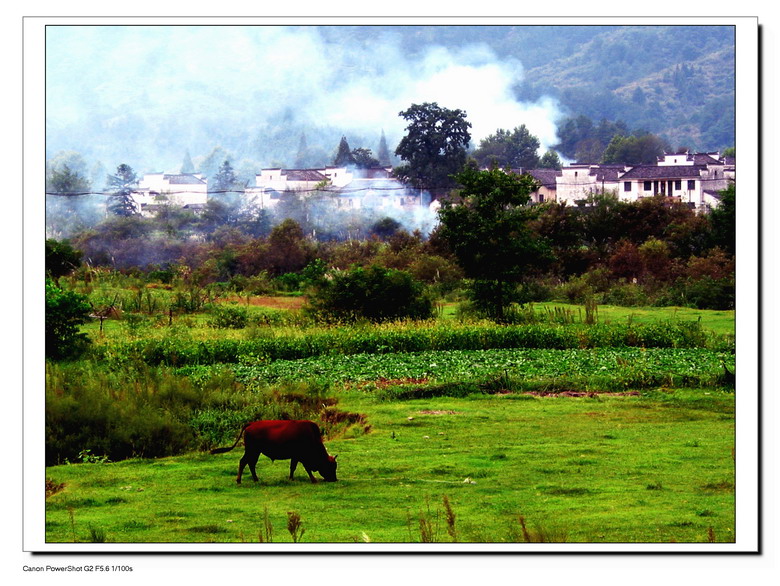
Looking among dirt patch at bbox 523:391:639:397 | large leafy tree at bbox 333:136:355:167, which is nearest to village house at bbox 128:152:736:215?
large leafy tree at bbox 333:136:355:167

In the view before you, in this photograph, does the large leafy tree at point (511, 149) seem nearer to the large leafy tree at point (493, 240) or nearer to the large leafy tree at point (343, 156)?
the large leafy tree at point (343, 156)

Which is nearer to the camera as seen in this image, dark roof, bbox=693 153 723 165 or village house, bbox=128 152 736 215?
dark roof, bbox=693 153 723 165

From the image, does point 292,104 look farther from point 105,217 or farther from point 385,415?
point 385,415


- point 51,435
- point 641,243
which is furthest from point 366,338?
point 641,243

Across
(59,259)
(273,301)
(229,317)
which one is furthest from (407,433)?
(273,301)

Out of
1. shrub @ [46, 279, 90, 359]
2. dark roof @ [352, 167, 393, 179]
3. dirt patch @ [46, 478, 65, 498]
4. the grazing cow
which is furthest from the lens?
dark roof @ [352, 167, 393, 179]

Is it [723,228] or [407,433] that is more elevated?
[723,228]

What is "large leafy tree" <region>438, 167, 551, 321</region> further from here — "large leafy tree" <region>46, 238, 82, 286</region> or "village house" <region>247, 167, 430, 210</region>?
"village house" <region>247, 167, 430, 210</region>

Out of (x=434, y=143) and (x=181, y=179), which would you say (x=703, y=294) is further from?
(x=181, y=179)
